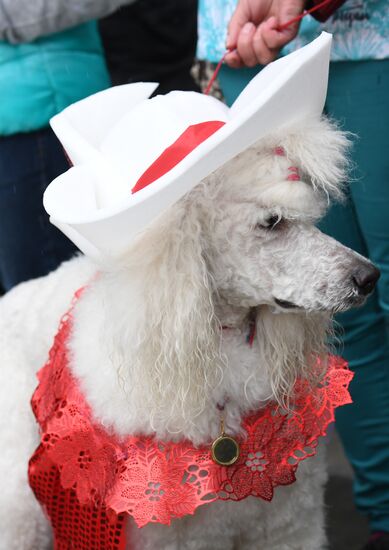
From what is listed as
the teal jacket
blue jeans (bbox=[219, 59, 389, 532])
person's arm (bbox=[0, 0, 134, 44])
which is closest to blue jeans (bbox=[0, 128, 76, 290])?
the teal jacket

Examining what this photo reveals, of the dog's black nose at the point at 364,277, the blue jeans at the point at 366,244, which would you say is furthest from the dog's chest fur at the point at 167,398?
the blue jeans at the point at 366,244

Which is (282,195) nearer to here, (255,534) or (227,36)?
(227,36)

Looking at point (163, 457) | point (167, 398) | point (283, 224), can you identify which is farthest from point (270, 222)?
point (163, 457)

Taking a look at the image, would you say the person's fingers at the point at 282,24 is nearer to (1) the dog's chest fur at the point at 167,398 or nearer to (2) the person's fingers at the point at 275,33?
(2) the person's fingers at the point at 275,33

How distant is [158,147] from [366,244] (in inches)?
25.6

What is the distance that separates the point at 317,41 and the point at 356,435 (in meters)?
1.04

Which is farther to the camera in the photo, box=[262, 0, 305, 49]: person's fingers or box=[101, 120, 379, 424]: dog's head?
box=[262, 0, 305, 49]: person's fingers

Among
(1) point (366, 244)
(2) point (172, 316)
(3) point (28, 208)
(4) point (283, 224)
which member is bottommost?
(3) point (28, 208)

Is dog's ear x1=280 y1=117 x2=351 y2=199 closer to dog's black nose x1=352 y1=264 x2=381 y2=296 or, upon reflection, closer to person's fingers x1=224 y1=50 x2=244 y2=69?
dog's black nose x1=352 y1=264 x2=381 y2=296

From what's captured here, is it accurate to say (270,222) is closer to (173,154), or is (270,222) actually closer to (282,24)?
(173,154)

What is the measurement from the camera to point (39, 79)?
6.20 feet

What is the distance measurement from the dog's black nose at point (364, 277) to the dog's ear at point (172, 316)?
0.25 m

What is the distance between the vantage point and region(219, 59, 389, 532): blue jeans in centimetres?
153

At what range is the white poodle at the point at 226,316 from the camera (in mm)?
1248
